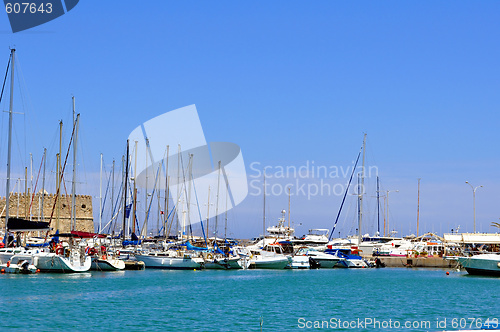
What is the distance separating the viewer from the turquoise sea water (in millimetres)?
26469

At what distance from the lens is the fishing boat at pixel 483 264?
Result: 5572 centimetres

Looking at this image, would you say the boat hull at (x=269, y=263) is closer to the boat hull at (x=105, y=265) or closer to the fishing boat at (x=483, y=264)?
the boat hull at (x=105, y=265)

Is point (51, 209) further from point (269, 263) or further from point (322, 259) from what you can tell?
point (322, 259)

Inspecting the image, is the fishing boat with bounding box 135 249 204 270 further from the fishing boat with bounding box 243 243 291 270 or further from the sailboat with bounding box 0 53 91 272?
the sailboat with bounding box 0 53 91 272

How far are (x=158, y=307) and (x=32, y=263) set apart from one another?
71.3 feet

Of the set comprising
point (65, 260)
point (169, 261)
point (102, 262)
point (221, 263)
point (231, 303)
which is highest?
point (65, 260)

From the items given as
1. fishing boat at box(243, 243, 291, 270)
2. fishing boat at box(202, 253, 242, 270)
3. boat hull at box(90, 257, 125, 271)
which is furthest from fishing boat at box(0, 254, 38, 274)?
fishing boat at box(243, 243, 291, 270)

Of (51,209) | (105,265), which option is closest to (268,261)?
(105,265)

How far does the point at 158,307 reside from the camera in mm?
31781

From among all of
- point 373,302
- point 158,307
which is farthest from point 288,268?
point 158,307

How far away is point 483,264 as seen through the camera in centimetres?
5650

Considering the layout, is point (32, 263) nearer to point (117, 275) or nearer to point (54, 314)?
point (117, 275)

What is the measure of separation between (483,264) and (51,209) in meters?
56.0

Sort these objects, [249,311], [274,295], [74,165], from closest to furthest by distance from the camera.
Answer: [249,311] < [274,295] < [74,165]
